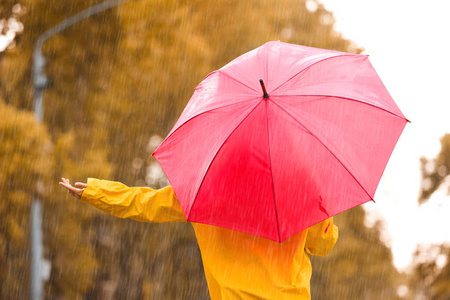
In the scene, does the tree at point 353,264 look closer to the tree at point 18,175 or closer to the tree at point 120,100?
the tree at point 120,100

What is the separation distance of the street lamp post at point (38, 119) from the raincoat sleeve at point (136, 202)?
530 cm

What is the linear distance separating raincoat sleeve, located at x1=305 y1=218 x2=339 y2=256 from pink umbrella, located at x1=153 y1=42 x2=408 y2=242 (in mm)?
336

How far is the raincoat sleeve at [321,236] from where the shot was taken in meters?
3.46

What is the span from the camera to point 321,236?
3.47m

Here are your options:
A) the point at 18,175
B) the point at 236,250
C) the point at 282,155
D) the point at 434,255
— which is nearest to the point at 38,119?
the point at 18,175

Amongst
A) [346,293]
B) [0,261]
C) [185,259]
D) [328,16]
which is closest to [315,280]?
[346,293]

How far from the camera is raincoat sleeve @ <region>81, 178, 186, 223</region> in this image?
3.38m

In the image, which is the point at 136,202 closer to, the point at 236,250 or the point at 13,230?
the point at 236,250

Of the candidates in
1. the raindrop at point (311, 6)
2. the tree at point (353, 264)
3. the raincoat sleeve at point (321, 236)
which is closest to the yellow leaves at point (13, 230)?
the raincoat sleeve at point (321, 236)

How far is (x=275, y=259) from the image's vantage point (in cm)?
324

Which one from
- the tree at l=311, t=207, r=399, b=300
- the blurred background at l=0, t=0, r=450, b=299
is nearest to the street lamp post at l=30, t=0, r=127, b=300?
the blurred background at l=0, t=0, r=450, b=299

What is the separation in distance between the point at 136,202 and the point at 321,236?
1068mm

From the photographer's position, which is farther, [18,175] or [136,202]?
[18,175]

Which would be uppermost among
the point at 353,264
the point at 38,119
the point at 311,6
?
the point at 311,6
